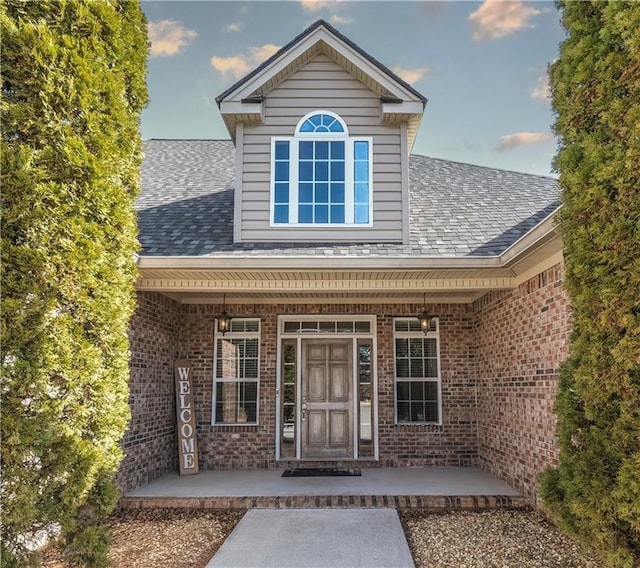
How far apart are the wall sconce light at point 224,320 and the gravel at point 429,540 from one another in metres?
2.80

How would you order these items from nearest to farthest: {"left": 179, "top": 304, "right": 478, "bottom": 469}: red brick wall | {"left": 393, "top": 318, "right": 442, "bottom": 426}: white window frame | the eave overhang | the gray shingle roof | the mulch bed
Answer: the mulch bed
the eave overhang
the gray shingle roof
{"left": 179, "top": 304, "right": 478, "bottom": 469}: red brick wall
{"left": 393, "top": 318, "right": 442, "bottom": 426}: white window frame

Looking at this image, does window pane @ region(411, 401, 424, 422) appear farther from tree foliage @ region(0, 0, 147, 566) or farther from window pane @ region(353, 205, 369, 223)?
tree foliage @ region(0, 0, 147, 566)

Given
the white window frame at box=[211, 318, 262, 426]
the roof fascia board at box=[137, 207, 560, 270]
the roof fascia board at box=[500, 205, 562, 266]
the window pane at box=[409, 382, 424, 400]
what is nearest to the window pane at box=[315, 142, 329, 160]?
the roof fascia board at box=[137, 207, 560, 270]

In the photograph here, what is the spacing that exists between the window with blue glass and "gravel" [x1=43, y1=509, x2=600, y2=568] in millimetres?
3828

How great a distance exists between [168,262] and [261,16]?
15.0ft

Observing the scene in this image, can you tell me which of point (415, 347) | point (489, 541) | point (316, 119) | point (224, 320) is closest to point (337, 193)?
point (316, 119)

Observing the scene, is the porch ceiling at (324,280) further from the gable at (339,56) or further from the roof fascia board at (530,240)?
the gable at (339,56)

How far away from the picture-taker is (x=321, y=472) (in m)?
7.30

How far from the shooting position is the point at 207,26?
304 inches

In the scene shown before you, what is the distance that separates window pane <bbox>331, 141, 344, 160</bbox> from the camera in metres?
6.66

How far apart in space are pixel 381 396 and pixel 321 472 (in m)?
1.54

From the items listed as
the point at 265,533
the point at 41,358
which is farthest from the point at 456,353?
the point at 41,358

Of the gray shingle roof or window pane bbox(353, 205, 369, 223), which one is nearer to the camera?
the gray shingle roof

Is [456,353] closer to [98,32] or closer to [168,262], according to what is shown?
[168,262]
